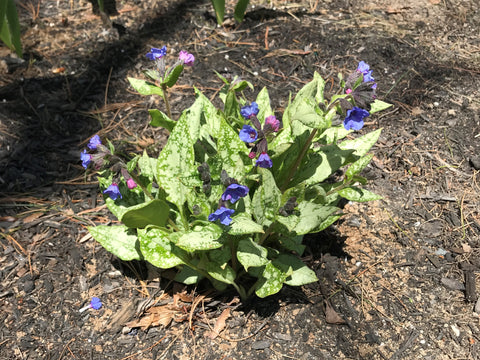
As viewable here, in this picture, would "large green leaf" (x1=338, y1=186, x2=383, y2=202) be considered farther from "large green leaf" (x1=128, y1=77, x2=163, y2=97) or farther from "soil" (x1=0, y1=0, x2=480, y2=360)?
"large green leaf" (x1=128, y1=77, x2=163, y2=97)

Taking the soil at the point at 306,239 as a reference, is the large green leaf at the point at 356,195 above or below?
above

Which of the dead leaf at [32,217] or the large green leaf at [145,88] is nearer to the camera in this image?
the large green leaf at [145,88]

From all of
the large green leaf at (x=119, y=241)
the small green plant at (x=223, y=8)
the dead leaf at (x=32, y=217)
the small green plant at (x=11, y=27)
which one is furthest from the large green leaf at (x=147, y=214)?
the small green plant at (x=11, y=27)

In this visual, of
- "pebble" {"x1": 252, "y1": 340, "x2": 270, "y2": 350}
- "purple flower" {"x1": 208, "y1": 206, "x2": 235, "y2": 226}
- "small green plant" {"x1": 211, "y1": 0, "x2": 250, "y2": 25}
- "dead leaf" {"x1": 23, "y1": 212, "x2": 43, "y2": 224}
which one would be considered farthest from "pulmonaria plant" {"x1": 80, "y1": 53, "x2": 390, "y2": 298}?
"small green plant" {"x1": 211, "y1": 0, "x2": 250, "y2": 25}

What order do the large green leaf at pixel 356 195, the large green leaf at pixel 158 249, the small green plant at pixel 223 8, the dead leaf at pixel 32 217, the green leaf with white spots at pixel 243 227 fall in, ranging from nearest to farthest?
the green leaf with white spots at pixel 243 227
the large green leaf at pixel 158 249
the large green leaf at pixel 356 195
the dead leaf at pixel 32 217
the small green plant at pixel 223 8

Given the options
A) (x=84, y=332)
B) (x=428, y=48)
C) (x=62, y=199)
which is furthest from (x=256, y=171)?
(x=428, y=48)

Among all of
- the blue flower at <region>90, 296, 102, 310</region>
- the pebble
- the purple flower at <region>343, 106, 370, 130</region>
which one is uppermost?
the purple flower at <region>343, 106, 370, 130</region>

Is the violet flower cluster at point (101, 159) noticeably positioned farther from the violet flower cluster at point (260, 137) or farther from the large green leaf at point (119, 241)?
the violet flower cluster at point (260, 137)
